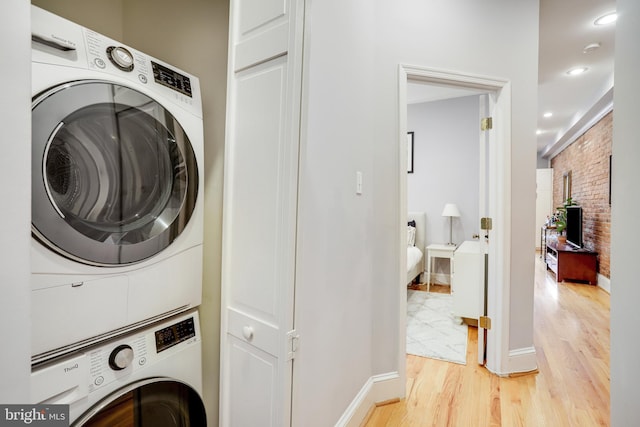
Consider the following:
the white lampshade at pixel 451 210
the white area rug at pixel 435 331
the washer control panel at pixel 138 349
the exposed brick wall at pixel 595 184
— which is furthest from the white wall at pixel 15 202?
the exposed brick wall at pixel 595 184

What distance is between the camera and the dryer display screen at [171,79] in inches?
42.8

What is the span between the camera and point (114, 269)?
0.94m

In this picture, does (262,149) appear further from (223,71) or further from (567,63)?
(567,63)

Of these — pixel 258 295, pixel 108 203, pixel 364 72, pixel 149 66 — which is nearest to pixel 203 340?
pixel 258 295

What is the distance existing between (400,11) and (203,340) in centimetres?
217

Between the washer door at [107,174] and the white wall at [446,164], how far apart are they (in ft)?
13.8

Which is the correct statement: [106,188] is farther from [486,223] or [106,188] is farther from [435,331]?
[435,331]

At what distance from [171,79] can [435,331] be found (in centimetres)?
294

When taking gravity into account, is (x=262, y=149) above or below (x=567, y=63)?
below

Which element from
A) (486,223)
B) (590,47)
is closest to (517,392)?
(486,223)

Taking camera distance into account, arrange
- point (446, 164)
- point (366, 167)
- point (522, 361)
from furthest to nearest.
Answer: point (446, 164), point (522, 361), point (366, 167)

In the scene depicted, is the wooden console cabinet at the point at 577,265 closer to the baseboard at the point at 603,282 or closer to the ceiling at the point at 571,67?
the baseboard at the point at 603,282

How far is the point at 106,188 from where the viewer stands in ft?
3.06

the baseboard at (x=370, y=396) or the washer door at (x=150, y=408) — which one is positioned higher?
the washer door at (x=150, y=408)
